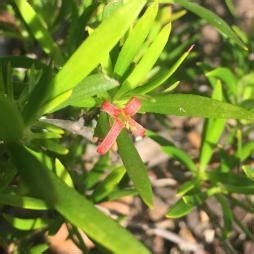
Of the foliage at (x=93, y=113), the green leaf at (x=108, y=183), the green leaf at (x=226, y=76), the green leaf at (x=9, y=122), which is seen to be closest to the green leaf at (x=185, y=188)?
the foliage at (x=93, y=113)

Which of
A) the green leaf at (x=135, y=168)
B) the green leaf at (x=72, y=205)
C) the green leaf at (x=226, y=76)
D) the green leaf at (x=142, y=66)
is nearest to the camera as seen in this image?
the green leaf at (x=72, y=205)

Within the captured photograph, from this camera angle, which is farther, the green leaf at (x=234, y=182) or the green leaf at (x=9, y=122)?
the green leaf at (x=234, y=182)

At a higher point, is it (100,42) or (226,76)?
(100,42)

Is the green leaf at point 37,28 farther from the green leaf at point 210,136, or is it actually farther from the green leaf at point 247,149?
the green leaf at point 247,149

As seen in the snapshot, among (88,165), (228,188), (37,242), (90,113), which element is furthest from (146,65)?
(88,165)

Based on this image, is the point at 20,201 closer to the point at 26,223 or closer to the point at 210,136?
the point at 26,223

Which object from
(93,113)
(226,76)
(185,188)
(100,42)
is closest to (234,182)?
(185,188)

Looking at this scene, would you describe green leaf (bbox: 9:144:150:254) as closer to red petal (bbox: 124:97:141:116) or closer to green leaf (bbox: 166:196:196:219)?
red petal (bbox: 124:97:141:116)
